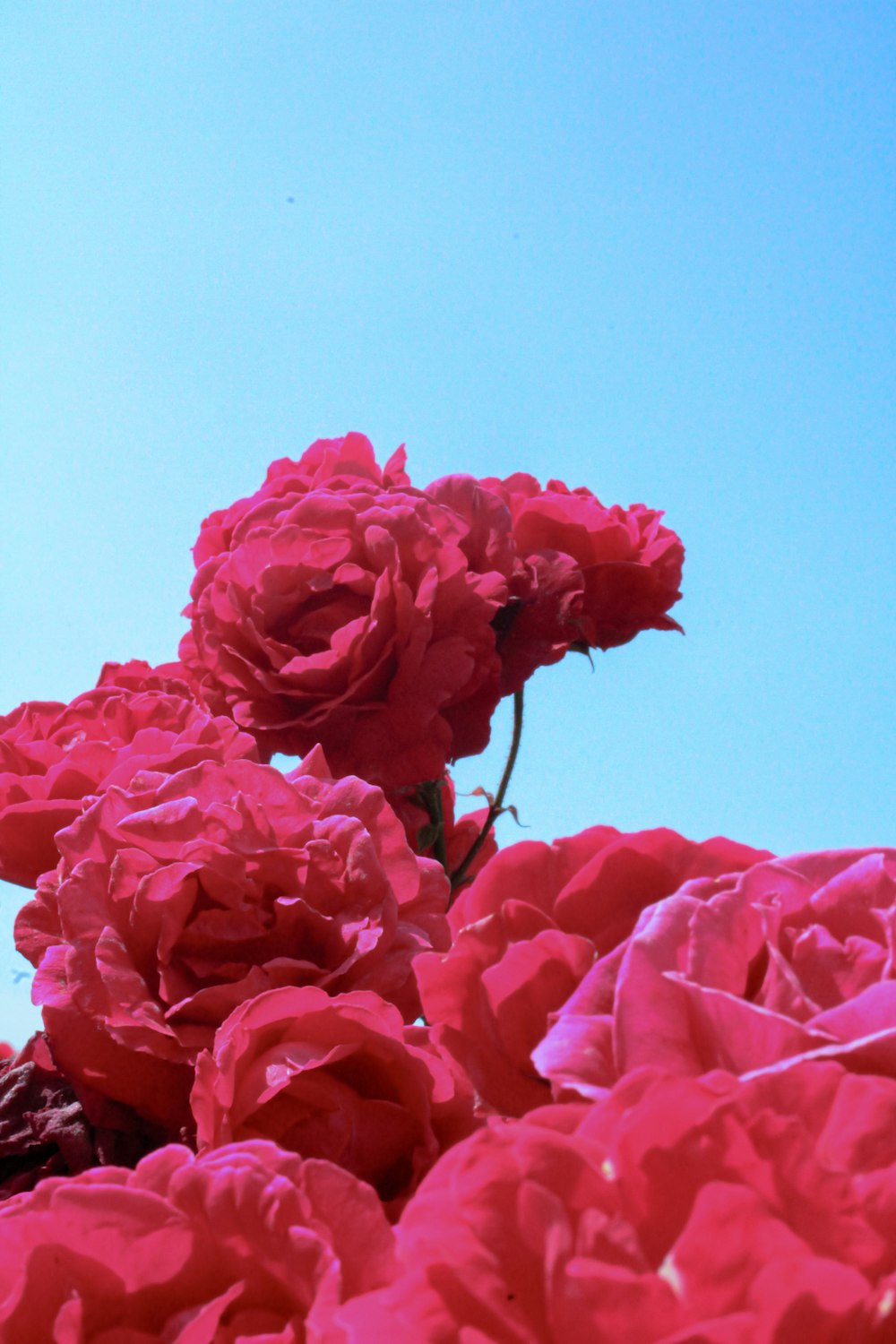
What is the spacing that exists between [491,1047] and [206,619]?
25.8 inches

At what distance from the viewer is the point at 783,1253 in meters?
0.34

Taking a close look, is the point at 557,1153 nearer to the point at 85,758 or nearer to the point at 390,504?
the point at 85,758

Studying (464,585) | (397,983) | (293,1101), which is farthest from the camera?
(464,585)

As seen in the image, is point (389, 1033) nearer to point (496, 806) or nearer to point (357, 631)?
point (357, 631)

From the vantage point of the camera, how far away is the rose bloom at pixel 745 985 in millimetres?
431

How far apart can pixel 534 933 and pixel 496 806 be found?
762 millimetres

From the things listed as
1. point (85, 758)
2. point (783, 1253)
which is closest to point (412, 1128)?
point (783, 1253)

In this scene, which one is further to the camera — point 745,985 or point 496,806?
point 496,806

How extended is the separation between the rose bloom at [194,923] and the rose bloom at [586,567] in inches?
17.8

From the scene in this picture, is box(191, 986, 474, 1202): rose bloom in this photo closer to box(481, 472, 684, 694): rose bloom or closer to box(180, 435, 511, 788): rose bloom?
box(180, 435, 511, 788): rose bloom

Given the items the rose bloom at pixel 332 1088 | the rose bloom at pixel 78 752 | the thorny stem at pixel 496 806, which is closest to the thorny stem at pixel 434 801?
the thorny stem at pixel 496 806

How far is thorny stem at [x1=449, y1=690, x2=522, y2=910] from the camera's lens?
4.20 ft

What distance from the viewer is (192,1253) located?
46 centimetres

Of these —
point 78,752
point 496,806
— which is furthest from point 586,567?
point 78,752
